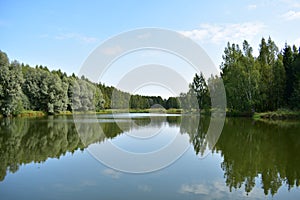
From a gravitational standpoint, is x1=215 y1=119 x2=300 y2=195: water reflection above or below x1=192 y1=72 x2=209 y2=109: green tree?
below

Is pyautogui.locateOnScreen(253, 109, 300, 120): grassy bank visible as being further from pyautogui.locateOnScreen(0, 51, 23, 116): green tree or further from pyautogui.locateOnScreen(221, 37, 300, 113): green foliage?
pyautogui.locateOnScreen(0, 51, 23, 116): green tree

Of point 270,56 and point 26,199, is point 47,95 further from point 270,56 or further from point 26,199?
point 26,199

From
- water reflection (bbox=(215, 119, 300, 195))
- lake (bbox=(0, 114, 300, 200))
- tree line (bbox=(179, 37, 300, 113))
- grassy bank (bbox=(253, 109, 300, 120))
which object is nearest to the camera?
lake (bbox=(0, 114, 300, 200))

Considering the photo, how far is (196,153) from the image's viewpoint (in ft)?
35.8

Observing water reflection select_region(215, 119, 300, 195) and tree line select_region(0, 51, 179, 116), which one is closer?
water reflection select_region(215, 119, 300, 195)

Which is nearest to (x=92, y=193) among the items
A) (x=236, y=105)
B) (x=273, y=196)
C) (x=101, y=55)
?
(x=273, y=196)

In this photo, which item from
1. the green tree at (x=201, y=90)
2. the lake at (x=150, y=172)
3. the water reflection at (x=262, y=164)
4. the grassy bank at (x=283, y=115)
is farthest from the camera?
the green tree at (x=201, y=90)

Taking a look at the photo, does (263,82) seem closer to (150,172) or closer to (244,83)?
(244,83)

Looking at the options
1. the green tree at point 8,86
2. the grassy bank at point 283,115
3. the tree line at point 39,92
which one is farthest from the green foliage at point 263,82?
the green tree at point 8,86

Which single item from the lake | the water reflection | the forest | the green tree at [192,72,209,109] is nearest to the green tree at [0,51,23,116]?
the forest

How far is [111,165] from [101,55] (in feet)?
34.7

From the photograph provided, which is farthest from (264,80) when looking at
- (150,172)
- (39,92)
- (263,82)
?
(39,92)

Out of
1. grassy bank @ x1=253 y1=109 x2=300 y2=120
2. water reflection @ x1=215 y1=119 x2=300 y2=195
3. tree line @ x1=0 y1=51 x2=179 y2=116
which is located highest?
tree line @ x1=0 y1=51 x2=179 y2=116

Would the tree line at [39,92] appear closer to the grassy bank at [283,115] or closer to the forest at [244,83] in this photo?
the forest at [244,83]
